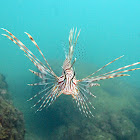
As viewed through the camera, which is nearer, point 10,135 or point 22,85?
point 10,135

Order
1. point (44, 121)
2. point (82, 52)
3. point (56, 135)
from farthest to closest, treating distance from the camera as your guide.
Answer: point (44, 121), point (56, 135), point (82, 52)

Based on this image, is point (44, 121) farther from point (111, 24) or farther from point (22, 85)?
point (111, 24)

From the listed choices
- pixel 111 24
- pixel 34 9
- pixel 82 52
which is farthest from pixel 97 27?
pixel 82 52

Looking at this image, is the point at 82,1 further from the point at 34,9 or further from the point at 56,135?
the point at 56,135

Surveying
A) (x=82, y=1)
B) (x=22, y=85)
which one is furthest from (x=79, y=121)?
(x=82, y=1)

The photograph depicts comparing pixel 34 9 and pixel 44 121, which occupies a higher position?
pixel 34 9

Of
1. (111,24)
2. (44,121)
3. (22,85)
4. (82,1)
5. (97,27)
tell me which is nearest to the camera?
(44,121)

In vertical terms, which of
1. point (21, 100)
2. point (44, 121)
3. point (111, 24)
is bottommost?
point (44, 121)

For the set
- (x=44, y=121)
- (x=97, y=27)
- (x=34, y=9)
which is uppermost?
(x=34, y=9)

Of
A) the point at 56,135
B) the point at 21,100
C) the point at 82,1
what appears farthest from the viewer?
the point at 82,1
